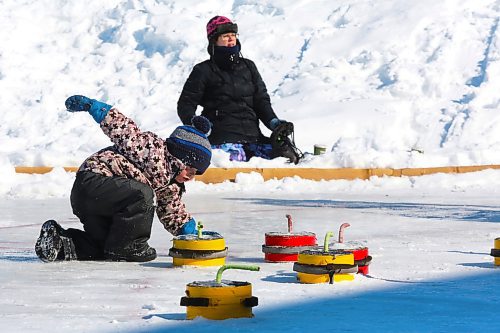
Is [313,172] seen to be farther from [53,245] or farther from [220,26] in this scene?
[53,245]

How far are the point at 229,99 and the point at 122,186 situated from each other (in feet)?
15.3

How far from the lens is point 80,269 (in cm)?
438

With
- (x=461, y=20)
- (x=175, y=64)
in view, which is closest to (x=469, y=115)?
Result: (x=461, y=20)

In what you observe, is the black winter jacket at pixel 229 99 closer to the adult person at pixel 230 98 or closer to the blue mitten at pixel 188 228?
the adult person at pixel 230 98

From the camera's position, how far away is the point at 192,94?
9.00 meters

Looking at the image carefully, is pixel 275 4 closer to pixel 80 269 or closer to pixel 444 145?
pixel 444 145

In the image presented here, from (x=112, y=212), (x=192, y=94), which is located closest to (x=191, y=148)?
(x=112, y=212)

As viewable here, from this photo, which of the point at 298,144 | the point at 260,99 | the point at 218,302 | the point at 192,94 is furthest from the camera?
the point at 298,144

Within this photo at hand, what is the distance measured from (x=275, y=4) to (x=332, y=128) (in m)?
6.35

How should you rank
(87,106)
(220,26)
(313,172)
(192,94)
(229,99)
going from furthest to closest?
(313,172) < (229,99) < (192,94) < (220,26) < (87,106)

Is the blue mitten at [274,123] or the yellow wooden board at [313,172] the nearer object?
the blue mitten at [274,123]

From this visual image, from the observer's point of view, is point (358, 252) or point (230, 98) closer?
point (358, 252)

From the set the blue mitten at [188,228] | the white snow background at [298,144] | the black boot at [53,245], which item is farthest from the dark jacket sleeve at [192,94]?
the black boot at [53,245]

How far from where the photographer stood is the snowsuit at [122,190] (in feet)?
15.3
